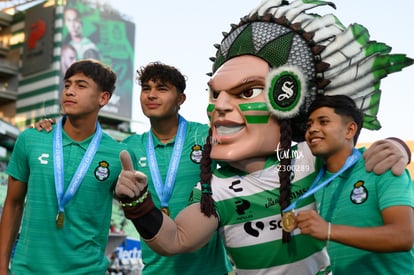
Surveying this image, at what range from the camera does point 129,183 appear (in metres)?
2.55

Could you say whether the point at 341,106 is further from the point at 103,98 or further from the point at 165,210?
the point at 103,98

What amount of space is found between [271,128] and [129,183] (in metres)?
0.98

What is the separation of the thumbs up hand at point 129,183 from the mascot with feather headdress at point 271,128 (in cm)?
43

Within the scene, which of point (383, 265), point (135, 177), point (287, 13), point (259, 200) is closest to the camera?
point (135, 177)

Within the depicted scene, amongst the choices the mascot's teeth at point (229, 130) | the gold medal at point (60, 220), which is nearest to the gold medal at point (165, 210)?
the gold medal at point (60, 220)

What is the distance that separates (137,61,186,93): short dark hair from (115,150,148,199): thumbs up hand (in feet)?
5.17

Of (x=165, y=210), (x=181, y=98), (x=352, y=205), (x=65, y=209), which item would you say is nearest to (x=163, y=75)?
(x=181, y=98)

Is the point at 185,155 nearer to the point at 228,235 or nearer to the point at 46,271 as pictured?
the point at 228,235

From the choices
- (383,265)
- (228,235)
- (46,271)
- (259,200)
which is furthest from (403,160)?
(46,271)

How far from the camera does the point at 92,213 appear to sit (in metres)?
3.78

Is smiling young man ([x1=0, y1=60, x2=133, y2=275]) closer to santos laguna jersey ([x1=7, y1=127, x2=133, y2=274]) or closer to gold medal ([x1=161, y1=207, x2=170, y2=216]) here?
santos laguna jersey ([x1=7, y1=127, x2=133, y2=274])

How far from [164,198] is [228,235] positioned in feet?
2.30

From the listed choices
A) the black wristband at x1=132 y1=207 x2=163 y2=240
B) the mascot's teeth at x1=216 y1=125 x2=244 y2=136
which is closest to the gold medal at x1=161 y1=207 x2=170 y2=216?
the mascot's teeth at x1=216 y1=125 x2=244 y2=136

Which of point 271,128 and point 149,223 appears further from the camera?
point 271,128
